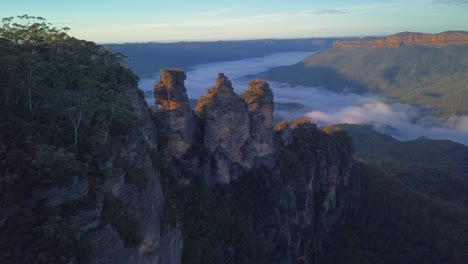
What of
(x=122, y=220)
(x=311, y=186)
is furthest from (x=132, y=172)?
(x=311, y=186)

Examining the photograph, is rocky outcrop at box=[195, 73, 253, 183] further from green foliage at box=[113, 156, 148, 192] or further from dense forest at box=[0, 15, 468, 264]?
green foliage at box=[113, 156, 148, 192]

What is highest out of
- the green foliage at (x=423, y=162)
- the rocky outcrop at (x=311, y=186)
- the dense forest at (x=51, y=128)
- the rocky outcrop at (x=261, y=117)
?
the dense forest at (x=51, y=128)

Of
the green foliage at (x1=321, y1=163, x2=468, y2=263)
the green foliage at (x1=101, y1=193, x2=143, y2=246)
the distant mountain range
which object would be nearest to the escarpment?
the green foliage at (x1=321, y1=163, x2=468, y2=263)

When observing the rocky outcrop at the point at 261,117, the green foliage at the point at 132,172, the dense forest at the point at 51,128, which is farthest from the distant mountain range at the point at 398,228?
the dense forest at the point at 51,128

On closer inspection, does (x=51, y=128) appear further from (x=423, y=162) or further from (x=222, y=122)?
(x=423, y=162)

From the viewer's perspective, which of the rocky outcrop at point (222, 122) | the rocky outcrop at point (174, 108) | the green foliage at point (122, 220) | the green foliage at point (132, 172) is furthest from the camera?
the rocky outcrop at point (222, 122)

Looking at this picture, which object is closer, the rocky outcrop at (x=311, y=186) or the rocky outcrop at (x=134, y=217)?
the rocky outcrop at (x=134, y=217)

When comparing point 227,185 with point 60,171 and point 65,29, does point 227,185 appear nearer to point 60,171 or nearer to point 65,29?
point 65,29

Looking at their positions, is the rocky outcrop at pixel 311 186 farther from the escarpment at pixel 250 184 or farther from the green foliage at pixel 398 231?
the green foliage at pixel 398 231
